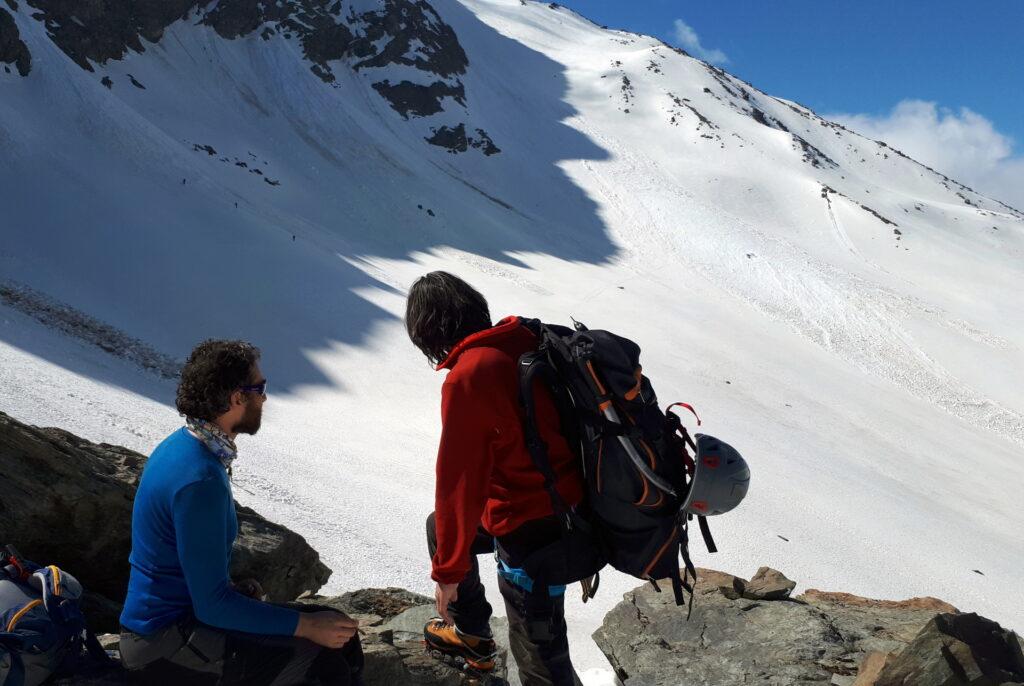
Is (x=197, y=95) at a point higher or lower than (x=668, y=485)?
higher

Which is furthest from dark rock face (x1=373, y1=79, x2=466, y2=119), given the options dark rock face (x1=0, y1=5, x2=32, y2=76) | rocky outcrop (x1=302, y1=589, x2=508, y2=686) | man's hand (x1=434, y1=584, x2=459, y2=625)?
man's hand (x1=434, y1=584, x2=459, y2=625)

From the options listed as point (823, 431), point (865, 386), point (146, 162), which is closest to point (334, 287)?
point (146, 162)

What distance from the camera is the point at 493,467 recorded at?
9.52ft

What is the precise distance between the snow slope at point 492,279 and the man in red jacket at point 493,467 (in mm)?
3481

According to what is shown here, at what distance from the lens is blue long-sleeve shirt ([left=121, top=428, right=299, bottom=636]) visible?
8.37 ft

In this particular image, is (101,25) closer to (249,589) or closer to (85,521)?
(85,521)

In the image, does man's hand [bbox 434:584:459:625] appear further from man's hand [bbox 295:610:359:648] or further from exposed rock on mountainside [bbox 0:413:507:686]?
exposed rock on mountainside [bbox 0:413:507:686]

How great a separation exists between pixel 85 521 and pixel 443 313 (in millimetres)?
2824

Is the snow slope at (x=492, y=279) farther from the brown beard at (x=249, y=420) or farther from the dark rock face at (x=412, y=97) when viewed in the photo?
the brown beard at (x=249, y=420)

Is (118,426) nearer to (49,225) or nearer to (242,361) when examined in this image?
(242,361)

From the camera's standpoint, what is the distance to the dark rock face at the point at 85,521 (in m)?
4.00

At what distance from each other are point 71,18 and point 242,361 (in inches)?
Result: 1806

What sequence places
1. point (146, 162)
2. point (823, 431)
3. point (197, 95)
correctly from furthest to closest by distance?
point (197, 95) < point (146, 162) < point (823, 431)

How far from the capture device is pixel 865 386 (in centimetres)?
2506
